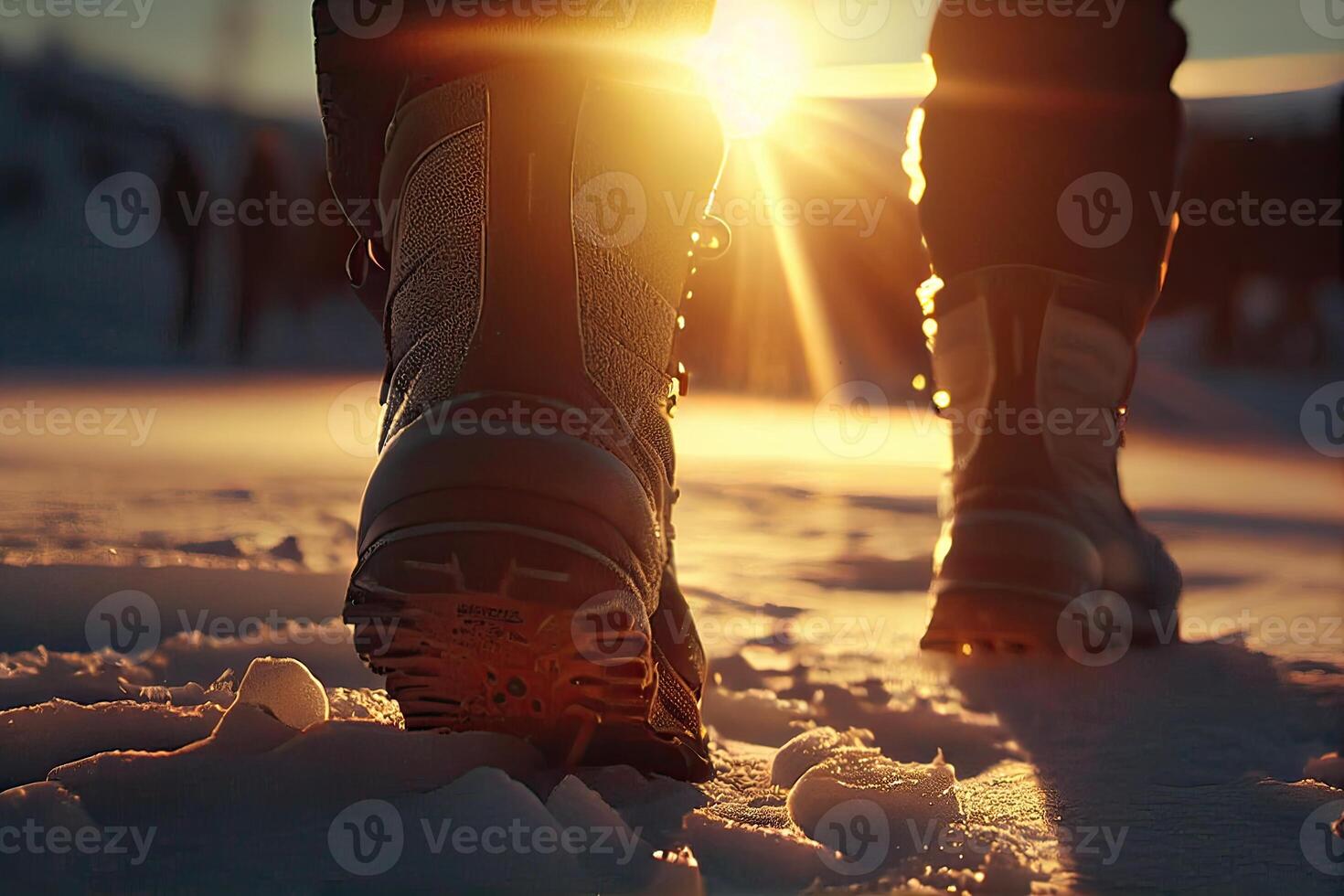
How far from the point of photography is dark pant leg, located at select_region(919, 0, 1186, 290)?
178cm

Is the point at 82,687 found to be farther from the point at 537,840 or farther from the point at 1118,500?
the point at 1118,500

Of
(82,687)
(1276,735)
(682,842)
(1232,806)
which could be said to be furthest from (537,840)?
(1276,735)

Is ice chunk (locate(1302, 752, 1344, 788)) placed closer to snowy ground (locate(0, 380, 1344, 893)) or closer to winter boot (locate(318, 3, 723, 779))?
snowy ground (locate(0, 380, 1344, 893))

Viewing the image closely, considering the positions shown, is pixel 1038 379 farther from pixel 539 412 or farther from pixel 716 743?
pixel 539 412

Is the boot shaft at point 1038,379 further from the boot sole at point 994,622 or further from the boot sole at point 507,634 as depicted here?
the boot sole at point 507,634

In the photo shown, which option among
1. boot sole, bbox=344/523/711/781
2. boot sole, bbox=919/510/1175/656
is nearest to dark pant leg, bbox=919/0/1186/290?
boot sole, bbox=919/510/1175/656

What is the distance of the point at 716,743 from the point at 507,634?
1.62ft

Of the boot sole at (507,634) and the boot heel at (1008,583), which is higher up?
the boot heel at (1008,583)

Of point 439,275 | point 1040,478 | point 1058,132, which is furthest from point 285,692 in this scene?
point 1058,132

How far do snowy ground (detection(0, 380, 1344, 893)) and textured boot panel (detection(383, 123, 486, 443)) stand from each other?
290mm

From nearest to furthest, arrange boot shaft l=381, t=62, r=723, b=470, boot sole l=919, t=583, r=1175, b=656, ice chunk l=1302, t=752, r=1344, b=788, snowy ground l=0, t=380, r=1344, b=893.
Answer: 1. snowy ground l=0, t=380, r=1344, b=893
2. boot shaft l=381, t=62, r=723, b=470
3. ice chunk l=1302, t=752, r=1344, b=788
4. boot sole l=919, t=583, r=1175, b=656

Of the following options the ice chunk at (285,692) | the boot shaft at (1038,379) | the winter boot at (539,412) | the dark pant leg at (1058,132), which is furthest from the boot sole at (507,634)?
the dark pant leg at (1058,132)

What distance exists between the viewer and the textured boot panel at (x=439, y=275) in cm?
111

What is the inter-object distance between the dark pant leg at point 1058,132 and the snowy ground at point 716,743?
1.96 ft
